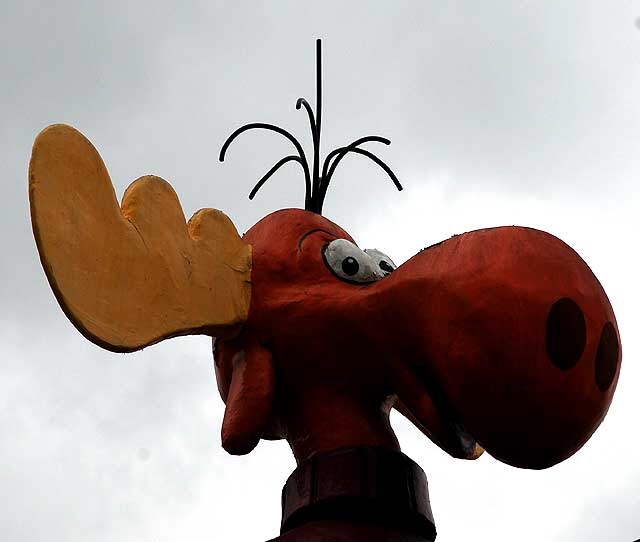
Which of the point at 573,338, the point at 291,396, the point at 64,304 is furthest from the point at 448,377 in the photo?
the point at 64,304

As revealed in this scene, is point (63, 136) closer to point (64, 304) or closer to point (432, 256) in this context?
point (64, 304)

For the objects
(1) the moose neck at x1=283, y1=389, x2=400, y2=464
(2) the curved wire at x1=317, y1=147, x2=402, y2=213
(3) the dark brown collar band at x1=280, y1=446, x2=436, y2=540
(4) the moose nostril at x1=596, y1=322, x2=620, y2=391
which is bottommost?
(3) the dark brown collar band at x1=280, y1=446, x2=436, y2=540

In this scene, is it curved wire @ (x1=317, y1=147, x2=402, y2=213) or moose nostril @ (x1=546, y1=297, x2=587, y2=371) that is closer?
moose nostril @ (x1=546, y1=297, x2=587, y2=371)

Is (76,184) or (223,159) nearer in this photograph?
(76,184)

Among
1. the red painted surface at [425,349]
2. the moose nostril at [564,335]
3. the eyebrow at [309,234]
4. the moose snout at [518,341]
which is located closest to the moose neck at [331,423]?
the red painted surface at [425,349]

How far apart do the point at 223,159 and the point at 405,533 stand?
1.05 meters

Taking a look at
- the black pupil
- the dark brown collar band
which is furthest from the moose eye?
the dark brown collar band

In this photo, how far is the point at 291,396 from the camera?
232 centimetres

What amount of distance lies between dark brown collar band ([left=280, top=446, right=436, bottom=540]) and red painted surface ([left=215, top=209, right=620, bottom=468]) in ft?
0.25

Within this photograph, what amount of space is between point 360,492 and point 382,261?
0.58 m

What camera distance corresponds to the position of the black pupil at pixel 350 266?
2.33m

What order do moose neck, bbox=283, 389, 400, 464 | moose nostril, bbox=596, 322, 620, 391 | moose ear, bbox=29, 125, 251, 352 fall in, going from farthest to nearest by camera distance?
moose neck, bbox=283, 389, 400, 464
moose nostril, bbox=596, 322, 620, 391
moose ear, bbox=29, 125, 251, 352

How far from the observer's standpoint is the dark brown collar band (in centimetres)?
213

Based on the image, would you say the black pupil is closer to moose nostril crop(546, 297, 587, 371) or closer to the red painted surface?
the red painted surface
